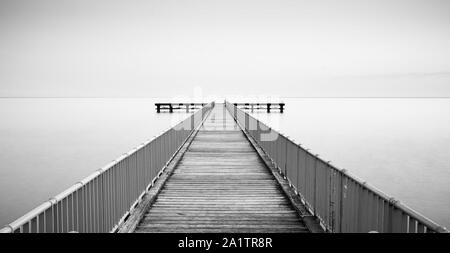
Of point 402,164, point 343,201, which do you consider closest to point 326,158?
point 402,164

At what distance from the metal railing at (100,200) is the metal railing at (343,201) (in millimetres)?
3721

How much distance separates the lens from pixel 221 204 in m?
8.98

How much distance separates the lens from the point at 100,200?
645 cm

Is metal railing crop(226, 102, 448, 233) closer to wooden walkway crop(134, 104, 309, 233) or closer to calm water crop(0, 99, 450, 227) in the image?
wooden walkway crop(134, 104, 309, 233)

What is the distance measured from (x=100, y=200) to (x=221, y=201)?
344 centimetres

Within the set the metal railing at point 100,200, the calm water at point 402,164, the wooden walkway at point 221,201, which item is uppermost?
the metal railing at point 100,200

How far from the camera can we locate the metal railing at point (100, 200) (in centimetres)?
466

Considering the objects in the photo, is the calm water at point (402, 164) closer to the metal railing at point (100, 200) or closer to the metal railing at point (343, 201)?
the metal railing at point (343, 201)

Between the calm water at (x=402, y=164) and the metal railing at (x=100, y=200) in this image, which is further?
the calm water at (x=402, y=164)

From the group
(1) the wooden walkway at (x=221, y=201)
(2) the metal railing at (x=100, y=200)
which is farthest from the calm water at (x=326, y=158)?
(2) the metal railing at (x=100, y=200)
